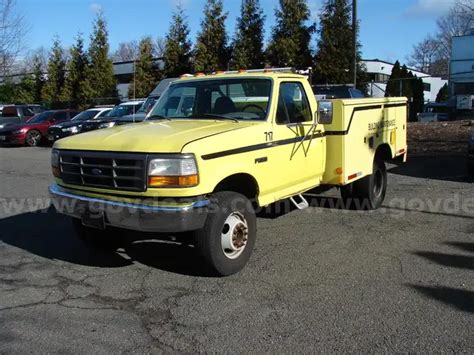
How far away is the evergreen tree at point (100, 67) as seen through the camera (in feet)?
111

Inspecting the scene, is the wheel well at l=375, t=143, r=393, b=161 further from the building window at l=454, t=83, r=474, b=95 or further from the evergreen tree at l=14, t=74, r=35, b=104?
the building window at l=454, t=83, r=474, b=95

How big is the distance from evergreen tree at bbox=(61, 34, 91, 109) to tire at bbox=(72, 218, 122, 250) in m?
30.3

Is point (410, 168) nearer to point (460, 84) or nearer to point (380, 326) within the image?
point (380, 326)

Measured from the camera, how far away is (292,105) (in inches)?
242

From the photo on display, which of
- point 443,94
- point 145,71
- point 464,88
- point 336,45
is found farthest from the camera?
point 443,94

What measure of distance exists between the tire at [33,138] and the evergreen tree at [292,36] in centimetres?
1196

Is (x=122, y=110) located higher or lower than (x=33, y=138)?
higher

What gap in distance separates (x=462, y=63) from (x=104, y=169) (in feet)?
173

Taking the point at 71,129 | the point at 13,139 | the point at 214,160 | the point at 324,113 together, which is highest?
the point at 324,113

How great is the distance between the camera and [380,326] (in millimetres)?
4055

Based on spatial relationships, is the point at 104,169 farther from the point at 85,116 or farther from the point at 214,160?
the point at 85,116

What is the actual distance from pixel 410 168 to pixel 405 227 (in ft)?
19.0

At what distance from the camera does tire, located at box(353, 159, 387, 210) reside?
25.7ft

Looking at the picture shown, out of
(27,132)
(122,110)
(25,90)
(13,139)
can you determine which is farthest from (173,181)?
(25,90)
